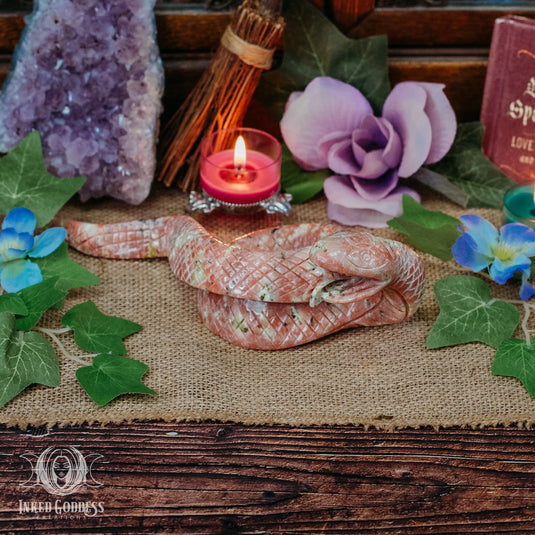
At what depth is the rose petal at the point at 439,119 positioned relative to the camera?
966mm

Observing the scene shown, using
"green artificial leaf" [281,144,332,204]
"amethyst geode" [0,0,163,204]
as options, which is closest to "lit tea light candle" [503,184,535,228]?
"green artificial leaf" [281,144,332,204]

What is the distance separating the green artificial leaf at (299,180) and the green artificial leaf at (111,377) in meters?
0.41

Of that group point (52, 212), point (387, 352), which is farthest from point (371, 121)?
point (52, 212)

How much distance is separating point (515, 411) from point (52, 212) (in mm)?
632

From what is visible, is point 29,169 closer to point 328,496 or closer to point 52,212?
point 52,212

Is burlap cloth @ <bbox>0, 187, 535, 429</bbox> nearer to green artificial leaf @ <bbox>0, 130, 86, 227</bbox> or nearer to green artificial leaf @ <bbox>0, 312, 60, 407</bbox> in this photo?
green artificial leaf @ <bbox>0, 312, 60, 407</bbox>

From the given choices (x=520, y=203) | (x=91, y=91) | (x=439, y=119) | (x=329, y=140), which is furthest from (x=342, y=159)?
(x=91, y=91)

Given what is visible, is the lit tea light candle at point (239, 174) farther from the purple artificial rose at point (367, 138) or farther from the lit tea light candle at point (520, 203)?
the lit tea light candle at point (520, 203)

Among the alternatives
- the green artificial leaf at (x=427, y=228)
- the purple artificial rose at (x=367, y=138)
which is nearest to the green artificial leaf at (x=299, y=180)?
the purple artificial rose at (x=367, y=138)

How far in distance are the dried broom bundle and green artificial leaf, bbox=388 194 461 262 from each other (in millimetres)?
288

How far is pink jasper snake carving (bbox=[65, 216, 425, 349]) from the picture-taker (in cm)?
73

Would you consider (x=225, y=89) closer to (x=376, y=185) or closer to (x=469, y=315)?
(x=376, y=185)

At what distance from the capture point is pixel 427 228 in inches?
36.1

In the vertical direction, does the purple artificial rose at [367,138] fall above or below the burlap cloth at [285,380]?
above
